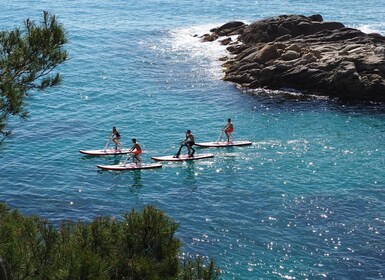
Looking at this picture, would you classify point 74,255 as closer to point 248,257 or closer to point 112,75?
point 248,257

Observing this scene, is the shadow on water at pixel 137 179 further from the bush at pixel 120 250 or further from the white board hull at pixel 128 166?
the bush at pixel 120 250

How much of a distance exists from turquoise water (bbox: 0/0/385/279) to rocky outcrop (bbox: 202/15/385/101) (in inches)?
93.1

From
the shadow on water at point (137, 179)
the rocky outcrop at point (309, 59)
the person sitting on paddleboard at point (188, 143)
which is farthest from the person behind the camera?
the rocky outcrop at point (309, 59)

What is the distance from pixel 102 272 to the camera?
1469 centimetres

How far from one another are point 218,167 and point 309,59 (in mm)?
25307

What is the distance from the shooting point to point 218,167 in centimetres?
4809

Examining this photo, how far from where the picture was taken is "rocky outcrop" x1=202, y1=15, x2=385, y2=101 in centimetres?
6366

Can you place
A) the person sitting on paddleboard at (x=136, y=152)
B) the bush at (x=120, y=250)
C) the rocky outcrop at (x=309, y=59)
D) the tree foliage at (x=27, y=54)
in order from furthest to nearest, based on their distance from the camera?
the rocky outcrop at (x=309, y=59), the person sitting on paddleboard at (x=136, y=152), the tree foliage at (x=27, y=54), the bush at (x=120, y=250)

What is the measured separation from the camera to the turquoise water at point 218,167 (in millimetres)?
35312

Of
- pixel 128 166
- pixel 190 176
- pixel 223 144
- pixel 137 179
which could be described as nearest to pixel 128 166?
pixel 128 166

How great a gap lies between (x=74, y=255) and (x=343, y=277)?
20.9m

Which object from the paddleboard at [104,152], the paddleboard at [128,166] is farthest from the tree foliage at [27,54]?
the paddleboard at [104,152]

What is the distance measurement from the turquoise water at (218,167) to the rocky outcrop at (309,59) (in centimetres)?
236

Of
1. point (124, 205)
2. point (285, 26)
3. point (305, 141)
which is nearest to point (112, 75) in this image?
point (285, 26)
